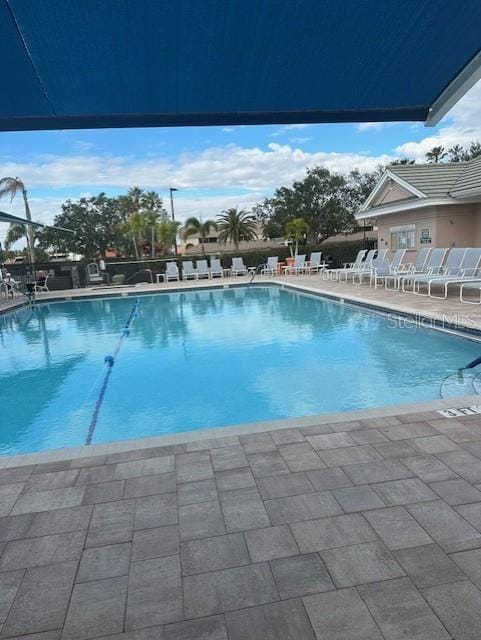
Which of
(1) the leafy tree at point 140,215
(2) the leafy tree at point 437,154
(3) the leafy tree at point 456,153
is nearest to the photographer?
(1) the leafy tree at point 140,215

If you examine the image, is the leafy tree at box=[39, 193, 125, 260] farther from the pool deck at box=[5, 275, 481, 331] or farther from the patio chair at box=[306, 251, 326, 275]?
the patio chair at box=[306, 251, 326, 275]

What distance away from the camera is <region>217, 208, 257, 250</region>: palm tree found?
31688mm

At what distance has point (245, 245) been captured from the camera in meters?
39.8

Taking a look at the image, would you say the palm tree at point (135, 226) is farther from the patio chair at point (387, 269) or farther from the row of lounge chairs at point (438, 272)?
the patio chair at point (387, 269)

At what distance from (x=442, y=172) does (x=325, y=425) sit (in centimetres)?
1408

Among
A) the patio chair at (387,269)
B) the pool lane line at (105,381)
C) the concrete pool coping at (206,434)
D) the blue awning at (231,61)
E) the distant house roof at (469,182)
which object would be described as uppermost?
the distant house roof at (469,182)

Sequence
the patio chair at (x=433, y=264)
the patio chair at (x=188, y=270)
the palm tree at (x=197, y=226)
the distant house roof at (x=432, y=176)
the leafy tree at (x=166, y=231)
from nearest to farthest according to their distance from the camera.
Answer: the patio chair at (x=433, y=264) → the distant house roof at (x=432, y=176) → the patio chair at (x=188, y=270) → the leafy tree at (x=166, y=231) → the palm tree at (x=197, y=226)

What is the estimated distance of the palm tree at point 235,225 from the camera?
31.7 m

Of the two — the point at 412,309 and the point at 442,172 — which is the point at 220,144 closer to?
the point at 442,172

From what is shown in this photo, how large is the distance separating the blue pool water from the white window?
566cm

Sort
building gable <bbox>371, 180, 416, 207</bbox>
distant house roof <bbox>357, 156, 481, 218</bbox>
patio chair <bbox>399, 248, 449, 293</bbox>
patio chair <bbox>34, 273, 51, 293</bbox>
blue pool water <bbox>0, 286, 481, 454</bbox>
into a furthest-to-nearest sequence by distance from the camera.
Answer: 1. patio chair <bbox>34, 273, 51, 293</bbox>
2. building gable <bbox>371, 180, 416, 207</bbox>
3. distant house roof <bbox>357, 156, 481, 218</bbox>
4. patio chair <bbox>399, 248, 449, 293</bbox>
5. blue pool water <bbox>0, 286, 481, 454</bbox>

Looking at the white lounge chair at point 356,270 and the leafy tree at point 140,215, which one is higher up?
the leafy tree at point 140,215

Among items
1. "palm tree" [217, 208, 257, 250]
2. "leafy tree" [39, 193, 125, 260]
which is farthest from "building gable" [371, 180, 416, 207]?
"leafy tree" [39, 193, 125, 260]

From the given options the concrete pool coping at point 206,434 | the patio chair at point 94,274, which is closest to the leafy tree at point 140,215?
the patio chair at point 94,274
